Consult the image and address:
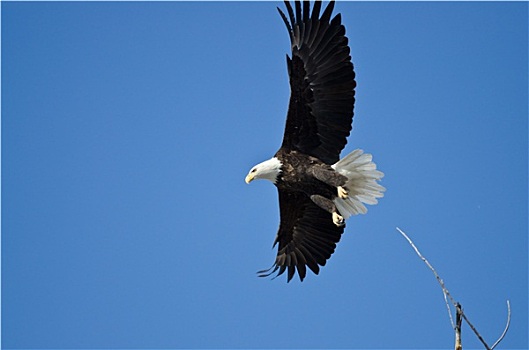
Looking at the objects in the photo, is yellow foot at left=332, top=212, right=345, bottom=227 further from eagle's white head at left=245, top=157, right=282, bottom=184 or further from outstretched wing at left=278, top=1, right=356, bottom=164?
eagle's white head at left=245, top=157, right=282, bottom=184

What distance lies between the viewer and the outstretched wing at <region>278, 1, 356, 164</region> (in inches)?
254

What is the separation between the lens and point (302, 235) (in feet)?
25.3

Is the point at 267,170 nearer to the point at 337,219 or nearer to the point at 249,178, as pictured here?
the point at 249,178

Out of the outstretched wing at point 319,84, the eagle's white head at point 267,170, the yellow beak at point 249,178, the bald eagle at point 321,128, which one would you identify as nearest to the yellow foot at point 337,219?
the bald eagle at point 321,128

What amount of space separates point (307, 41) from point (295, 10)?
305 mm

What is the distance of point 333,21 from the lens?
6.42 m

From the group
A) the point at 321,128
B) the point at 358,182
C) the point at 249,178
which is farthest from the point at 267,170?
the point at 358,182

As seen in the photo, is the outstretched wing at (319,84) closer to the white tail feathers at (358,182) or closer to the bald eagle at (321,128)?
Answer: the bald eagle at (321,128)

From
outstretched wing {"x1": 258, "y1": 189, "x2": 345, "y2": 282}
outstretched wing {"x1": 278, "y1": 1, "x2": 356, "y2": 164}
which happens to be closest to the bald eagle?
outstretched wing {"x1": 278, "y1": 1, "x2": 356, "y2": 164}

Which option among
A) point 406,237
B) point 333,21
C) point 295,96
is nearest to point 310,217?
point 295,96

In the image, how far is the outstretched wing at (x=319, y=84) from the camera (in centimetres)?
645

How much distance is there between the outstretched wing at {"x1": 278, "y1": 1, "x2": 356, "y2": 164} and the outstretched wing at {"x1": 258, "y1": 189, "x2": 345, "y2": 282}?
87 cm

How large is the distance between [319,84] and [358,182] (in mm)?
960

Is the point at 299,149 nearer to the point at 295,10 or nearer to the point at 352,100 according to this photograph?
the point at 352,100
